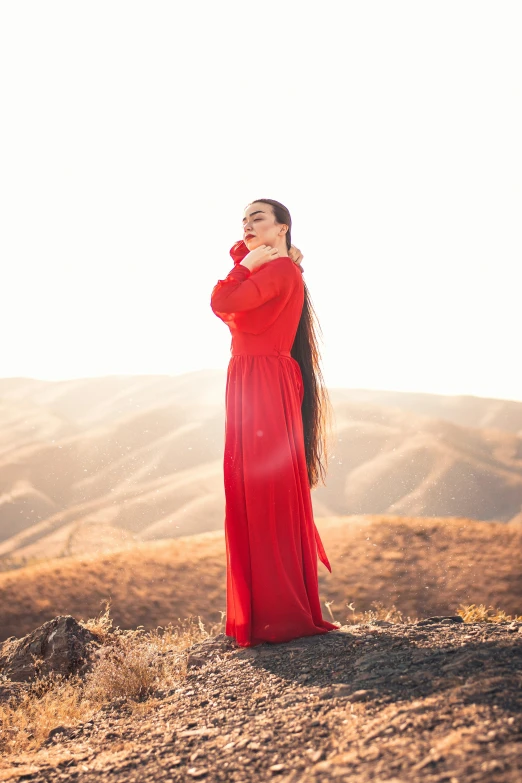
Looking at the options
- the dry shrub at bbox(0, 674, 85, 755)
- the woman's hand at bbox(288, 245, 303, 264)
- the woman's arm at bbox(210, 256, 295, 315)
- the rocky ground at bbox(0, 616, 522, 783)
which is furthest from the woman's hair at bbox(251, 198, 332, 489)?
the dry shrub at bbox(0, 674, 85, 755)

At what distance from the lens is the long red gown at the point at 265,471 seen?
4.37m

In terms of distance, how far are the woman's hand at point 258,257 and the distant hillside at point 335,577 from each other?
5.12 m

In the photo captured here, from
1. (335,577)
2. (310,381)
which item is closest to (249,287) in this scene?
(310,381)

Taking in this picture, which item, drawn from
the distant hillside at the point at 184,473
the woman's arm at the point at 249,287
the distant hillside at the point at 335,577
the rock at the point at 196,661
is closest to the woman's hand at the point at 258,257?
the woman's arm at the point at 249,287

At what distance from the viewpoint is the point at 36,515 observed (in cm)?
3641

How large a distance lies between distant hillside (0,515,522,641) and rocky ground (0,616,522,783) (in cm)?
440

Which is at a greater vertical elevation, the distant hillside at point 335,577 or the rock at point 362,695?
the rock at point 362,695

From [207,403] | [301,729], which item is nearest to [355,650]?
[301,729]

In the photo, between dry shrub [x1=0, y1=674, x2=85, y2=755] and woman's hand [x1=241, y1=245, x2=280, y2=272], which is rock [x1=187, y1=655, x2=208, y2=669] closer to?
dry shrub [x1=0, y1=674, x2=85, y2=755]

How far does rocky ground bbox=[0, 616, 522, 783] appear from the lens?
7.34 ft

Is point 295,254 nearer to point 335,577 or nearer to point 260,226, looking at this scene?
point 260,226

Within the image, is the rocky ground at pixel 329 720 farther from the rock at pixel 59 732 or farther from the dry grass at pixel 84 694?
the dry grass at pixel 84 694

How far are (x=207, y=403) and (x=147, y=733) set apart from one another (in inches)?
1993

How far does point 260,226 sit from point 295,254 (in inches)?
15.6
